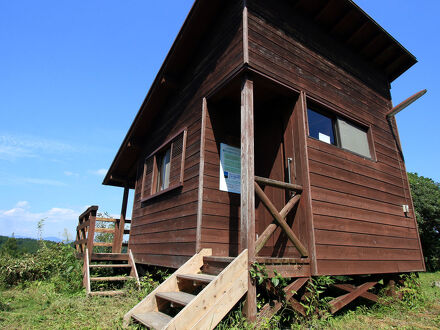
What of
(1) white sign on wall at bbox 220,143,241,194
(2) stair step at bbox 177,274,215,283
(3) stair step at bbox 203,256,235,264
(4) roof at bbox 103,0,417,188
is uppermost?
(4) roof at bbox 103,0,417,188

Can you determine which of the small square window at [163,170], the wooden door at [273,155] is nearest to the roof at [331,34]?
the small square window at [163,170]

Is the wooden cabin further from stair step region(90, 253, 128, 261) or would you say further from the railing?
the railing

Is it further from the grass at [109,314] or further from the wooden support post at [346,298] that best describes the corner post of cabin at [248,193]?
the wooden support post at [346,298]

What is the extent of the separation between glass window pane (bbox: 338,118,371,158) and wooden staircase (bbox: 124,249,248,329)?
3.36 m

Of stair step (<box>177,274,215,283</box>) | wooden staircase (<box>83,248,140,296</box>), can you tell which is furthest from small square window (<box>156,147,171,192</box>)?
stair step (<box>177,274,215,283</box>)

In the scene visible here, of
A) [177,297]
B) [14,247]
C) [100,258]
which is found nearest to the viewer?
[177,297]

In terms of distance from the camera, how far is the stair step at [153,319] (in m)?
3.16

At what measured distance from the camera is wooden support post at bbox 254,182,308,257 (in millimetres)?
3896

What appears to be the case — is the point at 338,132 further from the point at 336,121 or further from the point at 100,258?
the point at 100,258

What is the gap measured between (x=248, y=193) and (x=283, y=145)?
1677mm

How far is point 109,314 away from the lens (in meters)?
4.42

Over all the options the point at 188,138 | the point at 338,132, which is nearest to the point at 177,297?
the point at 188,138

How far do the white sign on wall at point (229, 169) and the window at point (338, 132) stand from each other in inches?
58.4

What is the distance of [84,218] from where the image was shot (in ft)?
29.0
